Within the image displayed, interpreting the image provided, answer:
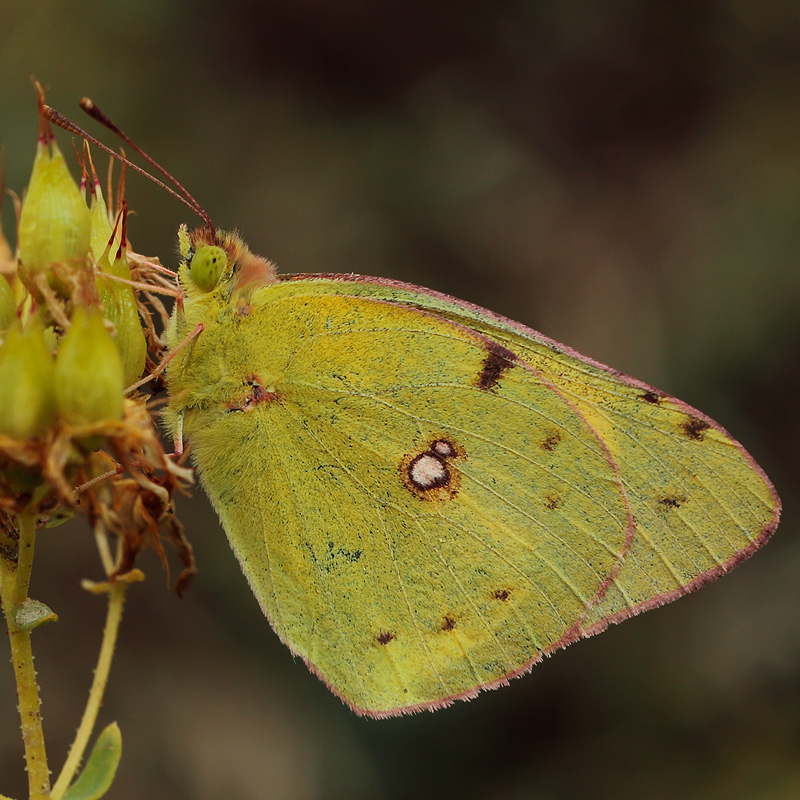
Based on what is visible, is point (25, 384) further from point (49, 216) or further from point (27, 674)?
point (27, 674)

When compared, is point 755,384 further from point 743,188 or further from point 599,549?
point 599,549

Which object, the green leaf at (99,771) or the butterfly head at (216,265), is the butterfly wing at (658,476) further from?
the green leaf at (99,771)


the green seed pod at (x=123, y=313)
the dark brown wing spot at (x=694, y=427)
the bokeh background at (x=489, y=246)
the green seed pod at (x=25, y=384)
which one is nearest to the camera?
the green seed pod at (x=25, y=384)

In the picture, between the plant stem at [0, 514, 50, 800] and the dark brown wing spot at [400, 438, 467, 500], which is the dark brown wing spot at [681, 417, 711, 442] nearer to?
the dark brown wing spot at [400, 438, 467, 500]

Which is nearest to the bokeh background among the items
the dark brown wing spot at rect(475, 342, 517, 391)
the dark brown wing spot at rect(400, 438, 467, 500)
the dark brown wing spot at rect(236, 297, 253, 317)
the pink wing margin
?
the pink wing margin

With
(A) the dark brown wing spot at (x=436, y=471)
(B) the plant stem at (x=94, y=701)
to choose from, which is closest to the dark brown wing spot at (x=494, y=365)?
(A) the dark brown wing spot at (x=436, y=471)

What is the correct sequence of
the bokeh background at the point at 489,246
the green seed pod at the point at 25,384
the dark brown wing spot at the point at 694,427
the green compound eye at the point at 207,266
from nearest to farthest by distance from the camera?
the green seed pod at the point at 25,384 < the green compound eye at the point at 207,266 < the dark brown wing spot at the point at 694,427 < the bokeh background at the point at 489,246
